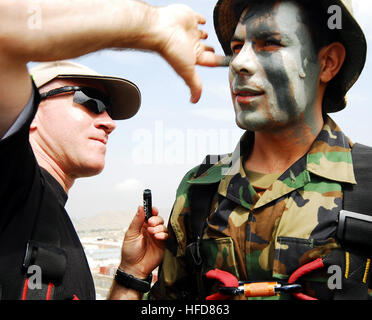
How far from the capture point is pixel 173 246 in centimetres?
327

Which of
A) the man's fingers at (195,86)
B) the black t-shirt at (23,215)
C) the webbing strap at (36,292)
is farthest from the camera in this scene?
the webbing strap at (36,292)

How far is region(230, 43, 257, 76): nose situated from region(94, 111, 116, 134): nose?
5.63ft

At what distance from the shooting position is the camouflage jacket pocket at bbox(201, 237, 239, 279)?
2789 mm

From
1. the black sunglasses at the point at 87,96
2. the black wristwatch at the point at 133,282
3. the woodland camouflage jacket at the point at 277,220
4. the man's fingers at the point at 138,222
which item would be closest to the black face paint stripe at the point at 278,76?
the woodland camouflage jacket at the point at 277,220

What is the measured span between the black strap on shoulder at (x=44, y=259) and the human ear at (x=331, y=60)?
2.30 meters

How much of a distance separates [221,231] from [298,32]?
155 centimetres

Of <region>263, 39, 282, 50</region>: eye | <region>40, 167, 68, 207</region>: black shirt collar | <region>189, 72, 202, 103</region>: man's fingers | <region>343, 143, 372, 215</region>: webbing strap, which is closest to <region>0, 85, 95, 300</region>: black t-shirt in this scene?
<region>40, 167, 68, 207</region>: black shirt collar

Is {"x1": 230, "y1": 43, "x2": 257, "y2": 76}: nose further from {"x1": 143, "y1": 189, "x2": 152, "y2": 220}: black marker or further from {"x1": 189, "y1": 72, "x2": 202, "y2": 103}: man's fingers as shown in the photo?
{"x1": 143, "y1": 189, "x2": 152, "y2": 220}: black marker

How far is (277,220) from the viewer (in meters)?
2.77

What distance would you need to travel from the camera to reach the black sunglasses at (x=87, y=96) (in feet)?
12.6

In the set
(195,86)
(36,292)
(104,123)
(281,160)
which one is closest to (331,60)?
(281,160)

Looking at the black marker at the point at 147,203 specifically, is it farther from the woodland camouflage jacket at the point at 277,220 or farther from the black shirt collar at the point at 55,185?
the black shirt collar at the point at 55,185

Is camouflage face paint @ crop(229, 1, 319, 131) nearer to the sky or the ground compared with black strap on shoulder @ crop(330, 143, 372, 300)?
nearer to the sky

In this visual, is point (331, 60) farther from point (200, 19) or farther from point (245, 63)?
point (200, 19)
